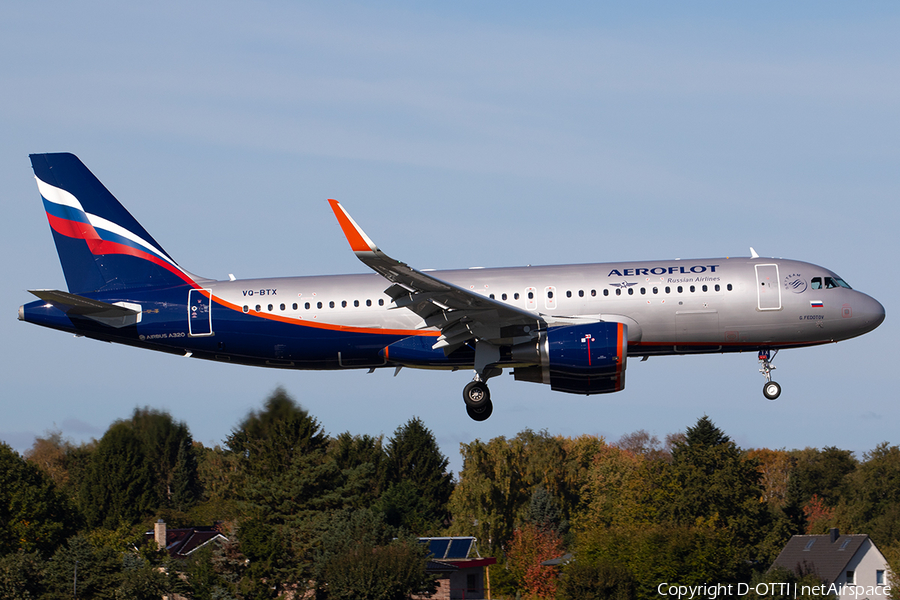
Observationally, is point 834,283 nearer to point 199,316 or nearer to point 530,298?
point 530,298

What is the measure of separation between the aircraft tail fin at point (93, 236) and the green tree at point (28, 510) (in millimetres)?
43233

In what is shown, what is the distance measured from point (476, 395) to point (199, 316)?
1029 centimetres

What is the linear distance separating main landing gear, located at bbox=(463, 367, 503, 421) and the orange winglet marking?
25.7 ft

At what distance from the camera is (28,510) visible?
77.2 metres

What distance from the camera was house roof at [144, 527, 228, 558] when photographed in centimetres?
7719

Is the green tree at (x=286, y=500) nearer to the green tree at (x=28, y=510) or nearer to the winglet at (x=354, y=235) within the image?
the green tree at (x=28, y=510)

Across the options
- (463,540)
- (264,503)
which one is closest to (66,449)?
(264,503)

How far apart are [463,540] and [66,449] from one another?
31477 mm

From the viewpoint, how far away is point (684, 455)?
95188 mm

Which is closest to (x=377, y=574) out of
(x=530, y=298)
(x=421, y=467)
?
(x=530, y=298)

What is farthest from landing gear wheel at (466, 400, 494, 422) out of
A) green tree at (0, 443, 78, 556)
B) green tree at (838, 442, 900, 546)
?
green tree at (838, 442, 900, 546)

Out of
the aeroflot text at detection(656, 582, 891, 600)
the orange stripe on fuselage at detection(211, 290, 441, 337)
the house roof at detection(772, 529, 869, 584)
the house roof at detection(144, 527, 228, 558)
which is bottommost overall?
the aeroflot text at detection(656, 582, 891, 600)

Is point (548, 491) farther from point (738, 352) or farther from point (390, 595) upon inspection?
point (738, 352)

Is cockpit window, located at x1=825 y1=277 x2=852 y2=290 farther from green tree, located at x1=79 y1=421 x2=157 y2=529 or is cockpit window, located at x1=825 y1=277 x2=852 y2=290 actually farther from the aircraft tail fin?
green tree, located at x1=79 y1=421 x2=157 y2=529
